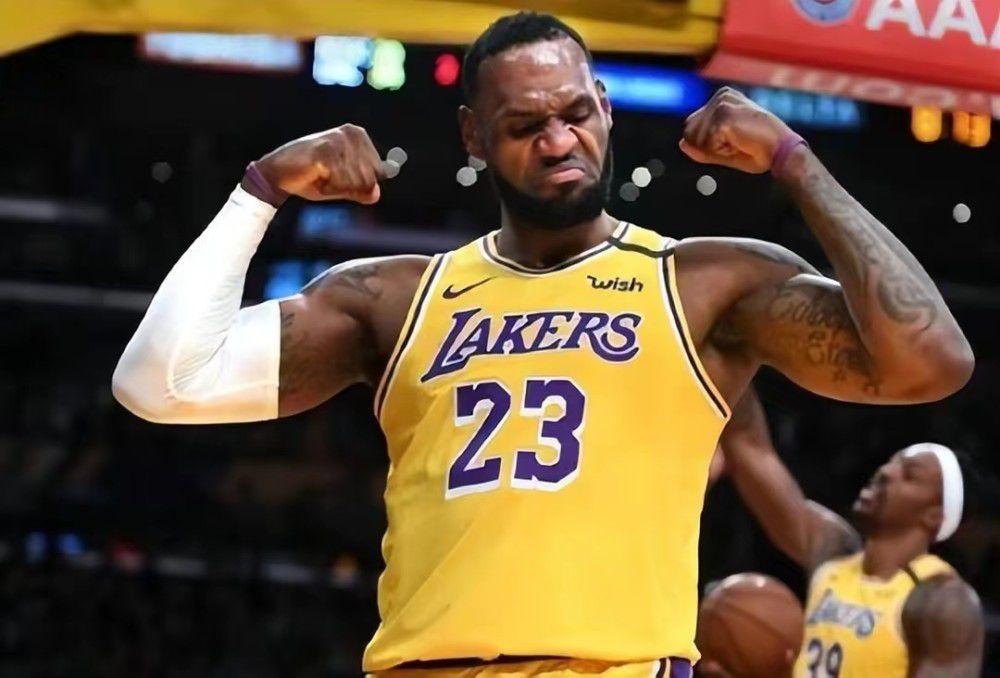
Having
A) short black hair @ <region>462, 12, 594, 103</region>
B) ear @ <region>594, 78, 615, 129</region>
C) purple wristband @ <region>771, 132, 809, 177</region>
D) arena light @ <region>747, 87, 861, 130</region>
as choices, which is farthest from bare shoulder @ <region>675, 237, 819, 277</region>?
arena light @ <region>747, 87, 861, 130</region>

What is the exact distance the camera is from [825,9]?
4.12m

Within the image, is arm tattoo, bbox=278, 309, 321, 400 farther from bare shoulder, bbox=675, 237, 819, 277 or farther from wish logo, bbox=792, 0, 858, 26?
wish logo, bbox=792, 0, 858, 26

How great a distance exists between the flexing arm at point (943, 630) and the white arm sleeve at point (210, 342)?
2.91 meters

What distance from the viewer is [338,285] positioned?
2.85m

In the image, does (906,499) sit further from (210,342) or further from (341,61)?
(341,61)

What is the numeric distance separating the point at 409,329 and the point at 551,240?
28 cm

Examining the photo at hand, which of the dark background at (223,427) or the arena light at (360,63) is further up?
the arena light at (360,63)

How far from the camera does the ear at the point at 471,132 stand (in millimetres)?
2793

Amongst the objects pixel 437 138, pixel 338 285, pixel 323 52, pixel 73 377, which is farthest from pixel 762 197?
pixel 338 285

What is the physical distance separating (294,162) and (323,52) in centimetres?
681

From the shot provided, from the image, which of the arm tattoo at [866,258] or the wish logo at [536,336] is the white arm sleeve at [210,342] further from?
the arm tattoo at [866,258]

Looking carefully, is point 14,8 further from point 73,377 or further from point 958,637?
point 73,377

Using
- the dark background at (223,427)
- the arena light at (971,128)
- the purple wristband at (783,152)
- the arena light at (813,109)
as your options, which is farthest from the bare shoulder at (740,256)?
the dark background at (223,427)

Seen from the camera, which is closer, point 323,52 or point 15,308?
point 323,52
